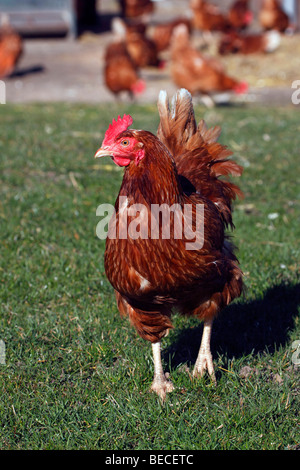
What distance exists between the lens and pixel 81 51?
19.6m

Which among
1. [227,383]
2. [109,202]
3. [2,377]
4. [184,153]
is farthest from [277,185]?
[2,377]

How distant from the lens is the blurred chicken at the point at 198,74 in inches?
480

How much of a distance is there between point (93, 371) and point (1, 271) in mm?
1572

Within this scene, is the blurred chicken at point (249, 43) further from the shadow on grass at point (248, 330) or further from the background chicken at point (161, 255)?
the background chicken at point (161, 255)

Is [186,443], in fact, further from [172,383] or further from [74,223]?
[74,223]

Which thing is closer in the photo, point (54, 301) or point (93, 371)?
point (93, 371)

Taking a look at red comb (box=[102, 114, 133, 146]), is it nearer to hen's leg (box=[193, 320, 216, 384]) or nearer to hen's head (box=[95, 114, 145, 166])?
hen's head (box=[95, 114, 145, 166])

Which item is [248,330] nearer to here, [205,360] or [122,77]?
[205,360]

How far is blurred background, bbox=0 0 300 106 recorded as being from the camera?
14586 mm

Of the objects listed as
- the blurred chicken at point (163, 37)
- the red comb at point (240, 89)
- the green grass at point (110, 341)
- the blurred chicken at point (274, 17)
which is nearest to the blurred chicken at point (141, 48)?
the blurred chicken at point (163, 37)

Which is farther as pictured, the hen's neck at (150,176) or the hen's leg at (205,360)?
the hen's leg at (205,360)

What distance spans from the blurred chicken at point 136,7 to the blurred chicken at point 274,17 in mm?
5319

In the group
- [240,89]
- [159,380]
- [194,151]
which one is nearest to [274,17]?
[240,89]

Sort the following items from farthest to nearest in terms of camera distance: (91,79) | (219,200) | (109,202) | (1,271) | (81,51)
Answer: (81,51) → (91,79) → (109,202) → (1,271) → (219,200)
